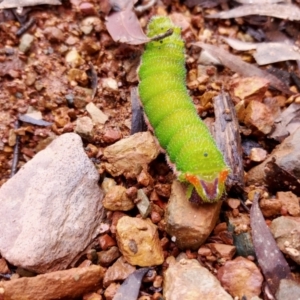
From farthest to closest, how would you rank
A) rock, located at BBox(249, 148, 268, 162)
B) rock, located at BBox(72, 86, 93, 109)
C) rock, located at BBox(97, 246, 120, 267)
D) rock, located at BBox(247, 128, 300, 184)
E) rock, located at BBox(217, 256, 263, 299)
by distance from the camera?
1. rock, located at BBox(72, 86, 93, 109)
2. rock, located at BBox(249, 148, 268, 162)
3. rock, located at BBox(247, 128, 300, 184)
4. rock, located at BBox(97, 246, 120, 267)
5. rock, located at BBox(217, 256, 263, 299)

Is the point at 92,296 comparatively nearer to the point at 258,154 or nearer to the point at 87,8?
the point at 258,154

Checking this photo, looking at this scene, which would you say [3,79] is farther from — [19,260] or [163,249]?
[163,249]

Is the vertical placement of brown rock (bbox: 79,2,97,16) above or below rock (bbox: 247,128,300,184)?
above

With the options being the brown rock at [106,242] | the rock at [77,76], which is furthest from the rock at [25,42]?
the brown rock at [106,242]

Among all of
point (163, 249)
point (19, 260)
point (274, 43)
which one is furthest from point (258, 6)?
point (19, 260)

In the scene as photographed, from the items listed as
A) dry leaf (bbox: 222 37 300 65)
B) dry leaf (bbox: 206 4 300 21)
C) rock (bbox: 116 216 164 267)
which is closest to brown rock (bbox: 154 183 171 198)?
rock (bbox: 116 216 164 267)

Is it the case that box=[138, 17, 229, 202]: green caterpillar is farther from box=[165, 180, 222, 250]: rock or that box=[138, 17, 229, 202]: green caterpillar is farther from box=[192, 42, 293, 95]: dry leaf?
box=[192, 42, 293, 95]: dry leaf

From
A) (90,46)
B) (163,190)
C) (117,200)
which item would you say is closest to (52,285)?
(117,200)
